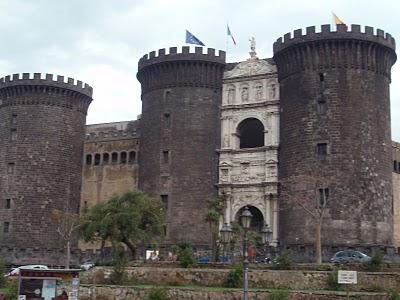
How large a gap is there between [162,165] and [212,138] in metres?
4.23

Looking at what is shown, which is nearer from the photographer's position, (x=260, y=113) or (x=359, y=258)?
(x=359, y=258)

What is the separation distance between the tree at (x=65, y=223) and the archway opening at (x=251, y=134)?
1393cm

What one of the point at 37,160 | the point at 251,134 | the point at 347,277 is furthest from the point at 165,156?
the point at 347,277

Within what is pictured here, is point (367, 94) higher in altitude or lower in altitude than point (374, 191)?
higher

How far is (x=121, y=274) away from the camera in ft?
106

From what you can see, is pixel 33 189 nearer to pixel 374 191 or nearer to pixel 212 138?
pixel 212 138

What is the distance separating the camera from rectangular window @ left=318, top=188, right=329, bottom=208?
45228 millimetres

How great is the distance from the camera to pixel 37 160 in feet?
178

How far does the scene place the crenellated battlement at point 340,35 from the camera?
155 feet

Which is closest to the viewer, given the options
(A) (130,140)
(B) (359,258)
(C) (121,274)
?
(C) (121,274)

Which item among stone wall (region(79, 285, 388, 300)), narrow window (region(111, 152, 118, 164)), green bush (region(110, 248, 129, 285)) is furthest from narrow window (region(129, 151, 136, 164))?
stone wall (region(79, 285, 388, 300))

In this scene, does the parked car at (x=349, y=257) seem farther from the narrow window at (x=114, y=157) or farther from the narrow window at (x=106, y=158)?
the narrow window at (x=106, y=158)

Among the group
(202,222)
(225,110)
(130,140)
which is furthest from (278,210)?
(130,140)

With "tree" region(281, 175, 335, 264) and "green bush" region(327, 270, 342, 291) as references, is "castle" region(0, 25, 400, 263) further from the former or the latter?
"green bush" region(327, 270, 342, 291)
